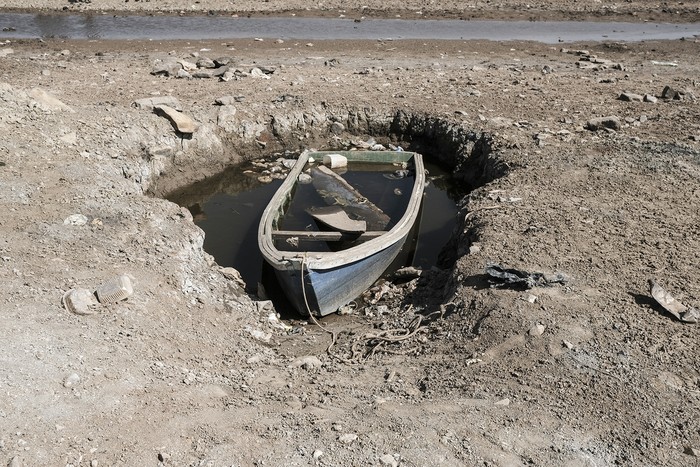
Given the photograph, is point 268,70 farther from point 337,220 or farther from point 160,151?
point 337,220

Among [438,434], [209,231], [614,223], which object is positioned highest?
[614,223]

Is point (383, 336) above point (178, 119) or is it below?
below

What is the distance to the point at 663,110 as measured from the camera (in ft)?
36.8

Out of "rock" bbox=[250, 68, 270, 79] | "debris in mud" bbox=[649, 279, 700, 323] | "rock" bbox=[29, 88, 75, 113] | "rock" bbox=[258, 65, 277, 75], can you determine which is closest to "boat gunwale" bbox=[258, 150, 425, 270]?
"debris in mud" bbox=[649, 279, 700, 323]

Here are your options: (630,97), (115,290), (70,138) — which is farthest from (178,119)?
(630,97)

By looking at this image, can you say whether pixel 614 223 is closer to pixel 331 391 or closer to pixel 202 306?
pixel 331 391

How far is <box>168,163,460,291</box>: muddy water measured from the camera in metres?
8.75

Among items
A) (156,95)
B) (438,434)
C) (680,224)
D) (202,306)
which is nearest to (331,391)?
(438,434)

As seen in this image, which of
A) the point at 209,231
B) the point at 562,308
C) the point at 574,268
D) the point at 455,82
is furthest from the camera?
the point at 455,82

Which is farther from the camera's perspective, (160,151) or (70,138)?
(160,151)

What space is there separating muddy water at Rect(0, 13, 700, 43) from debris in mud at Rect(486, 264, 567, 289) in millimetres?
14351

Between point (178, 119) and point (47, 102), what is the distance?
2.06m

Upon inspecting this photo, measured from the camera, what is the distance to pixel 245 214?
32.9ft

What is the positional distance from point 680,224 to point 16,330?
7220mm
